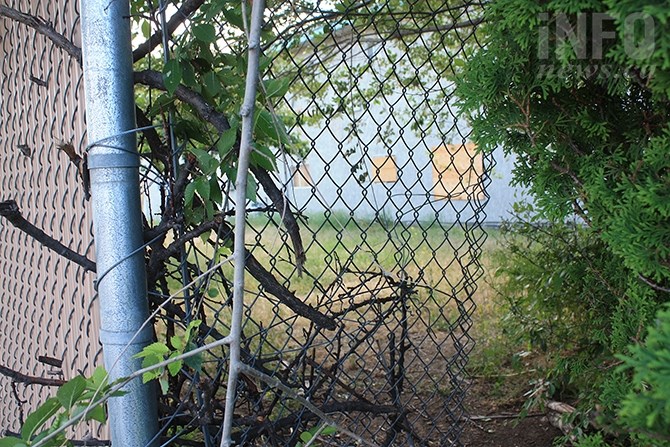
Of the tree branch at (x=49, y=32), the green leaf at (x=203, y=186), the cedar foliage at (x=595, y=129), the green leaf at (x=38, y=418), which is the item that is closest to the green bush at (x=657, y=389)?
the cedar foliage at (x=595, y=129)

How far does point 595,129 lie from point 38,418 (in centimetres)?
119

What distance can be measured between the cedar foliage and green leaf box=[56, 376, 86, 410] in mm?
907

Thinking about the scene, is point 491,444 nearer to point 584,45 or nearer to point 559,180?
point 559,180

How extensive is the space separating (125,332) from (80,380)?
→ 5.5 inches

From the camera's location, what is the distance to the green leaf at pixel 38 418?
1089mm

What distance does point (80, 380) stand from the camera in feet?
3.55

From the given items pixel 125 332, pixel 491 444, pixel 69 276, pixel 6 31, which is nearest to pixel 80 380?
pixel 125 332

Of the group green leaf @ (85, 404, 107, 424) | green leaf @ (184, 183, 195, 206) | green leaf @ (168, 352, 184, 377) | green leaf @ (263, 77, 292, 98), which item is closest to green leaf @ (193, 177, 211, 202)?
green leaf @ (184, 183, 195, 206)

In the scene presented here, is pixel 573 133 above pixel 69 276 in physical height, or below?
above

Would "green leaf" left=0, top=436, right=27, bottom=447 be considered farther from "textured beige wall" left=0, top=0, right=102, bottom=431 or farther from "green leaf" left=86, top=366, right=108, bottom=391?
"textured beige wall" left=0, top=0, right=102, bottom=431

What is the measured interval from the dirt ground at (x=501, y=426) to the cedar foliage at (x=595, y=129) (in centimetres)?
113

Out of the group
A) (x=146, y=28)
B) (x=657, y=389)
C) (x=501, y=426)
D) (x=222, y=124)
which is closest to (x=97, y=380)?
(x=222, y=124)

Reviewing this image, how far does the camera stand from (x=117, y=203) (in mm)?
1183

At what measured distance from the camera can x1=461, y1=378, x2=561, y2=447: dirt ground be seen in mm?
2488
